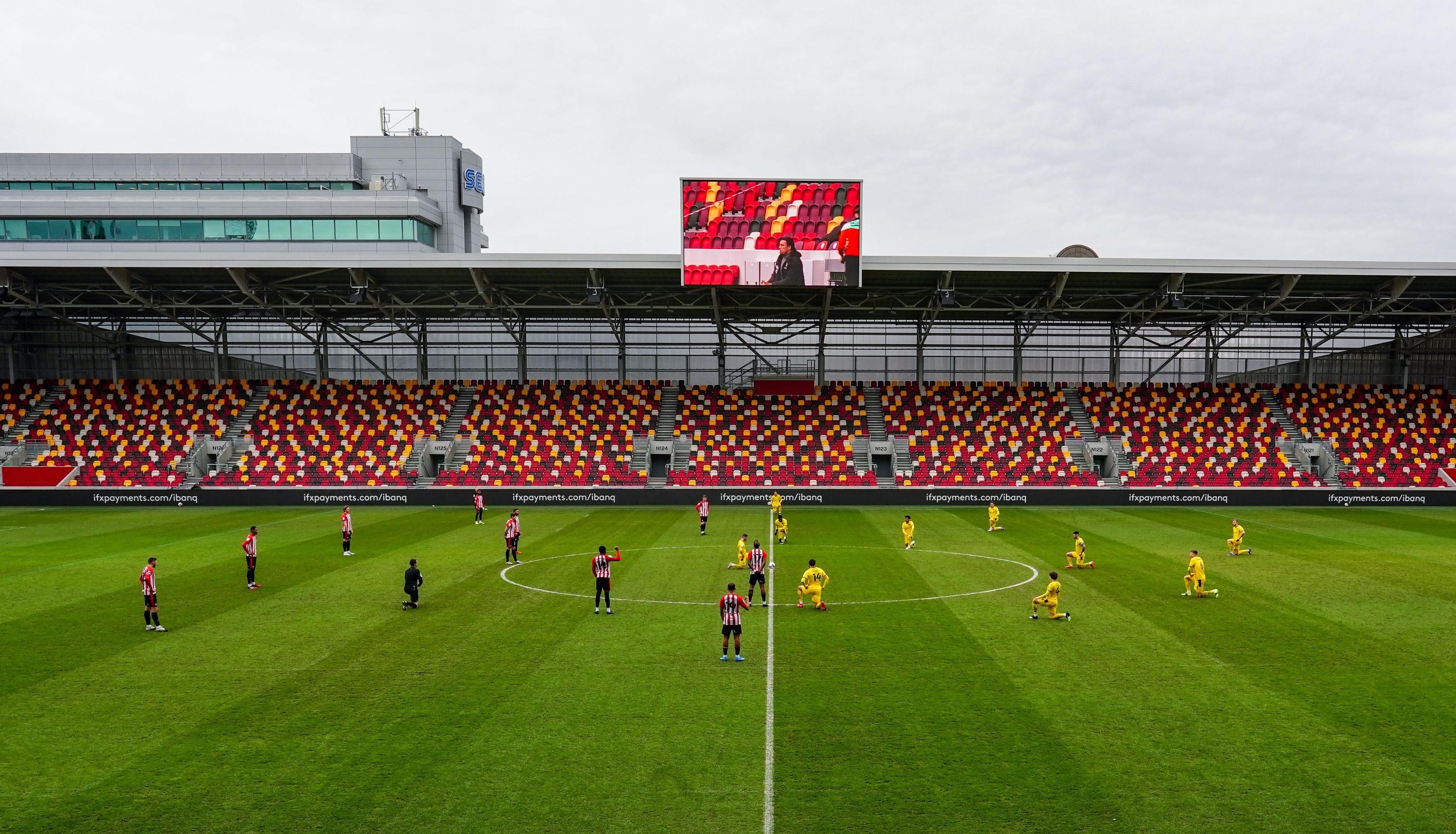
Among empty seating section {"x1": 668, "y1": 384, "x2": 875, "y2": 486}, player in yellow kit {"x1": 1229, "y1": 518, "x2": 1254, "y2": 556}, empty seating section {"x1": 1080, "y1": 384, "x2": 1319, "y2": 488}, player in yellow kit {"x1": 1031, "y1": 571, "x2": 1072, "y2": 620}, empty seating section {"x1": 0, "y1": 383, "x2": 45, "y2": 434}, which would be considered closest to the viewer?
player in yellow kit {"x1": 1031, "y1": 571, "x2": 1072, "y2": 620}

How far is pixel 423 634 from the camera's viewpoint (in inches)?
698

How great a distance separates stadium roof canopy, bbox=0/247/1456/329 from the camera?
1748 inches

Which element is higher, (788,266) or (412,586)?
(788,266)

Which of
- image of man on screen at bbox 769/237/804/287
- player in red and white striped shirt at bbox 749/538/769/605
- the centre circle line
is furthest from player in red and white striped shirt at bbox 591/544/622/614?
image of man on screen at bbox 769/237/804/287

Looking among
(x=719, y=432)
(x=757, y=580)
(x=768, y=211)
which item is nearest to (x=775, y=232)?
(x=768, y=211)

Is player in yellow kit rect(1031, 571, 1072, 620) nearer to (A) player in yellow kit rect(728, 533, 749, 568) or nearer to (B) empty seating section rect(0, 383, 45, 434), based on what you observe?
(A) player in yellow kit rect(728, 533, 749, 568)

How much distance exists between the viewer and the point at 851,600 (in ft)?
68.9

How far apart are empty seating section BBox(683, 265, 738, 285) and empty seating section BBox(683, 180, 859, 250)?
3.46ft

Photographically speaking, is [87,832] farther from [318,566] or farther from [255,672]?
[318,566]

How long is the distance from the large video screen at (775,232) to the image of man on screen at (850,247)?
0.08 feet

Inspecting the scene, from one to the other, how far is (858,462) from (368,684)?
38.7m

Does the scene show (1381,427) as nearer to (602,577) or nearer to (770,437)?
(770,437)

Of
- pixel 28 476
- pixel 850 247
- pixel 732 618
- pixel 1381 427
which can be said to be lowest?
pixel 732 618

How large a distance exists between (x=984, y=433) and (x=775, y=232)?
18012mm
